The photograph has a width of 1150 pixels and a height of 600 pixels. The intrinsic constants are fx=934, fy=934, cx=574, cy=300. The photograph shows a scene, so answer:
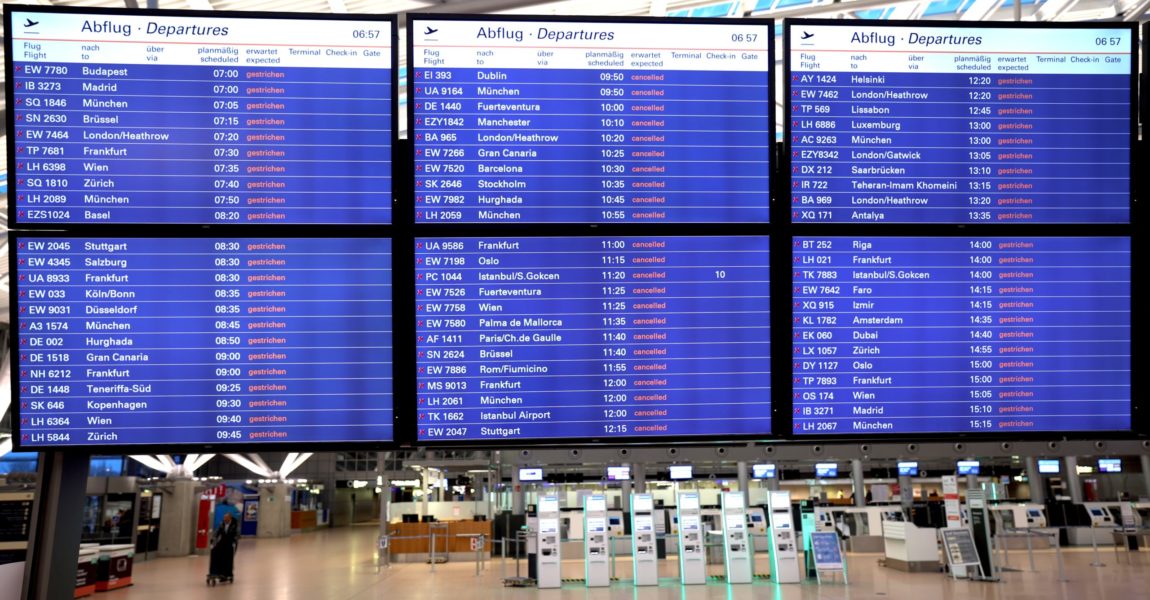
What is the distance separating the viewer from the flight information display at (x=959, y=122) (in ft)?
15.5

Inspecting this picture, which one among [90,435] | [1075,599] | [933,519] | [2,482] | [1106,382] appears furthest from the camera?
[2,482]

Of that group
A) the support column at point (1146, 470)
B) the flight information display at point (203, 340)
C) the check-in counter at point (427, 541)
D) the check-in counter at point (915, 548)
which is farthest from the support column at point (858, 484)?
the flight information display at point (203, 340)

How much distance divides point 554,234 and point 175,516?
25524 mm

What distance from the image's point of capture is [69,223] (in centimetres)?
440

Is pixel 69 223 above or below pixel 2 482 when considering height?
above

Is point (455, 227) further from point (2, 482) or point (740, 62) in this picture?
point (2, 482)

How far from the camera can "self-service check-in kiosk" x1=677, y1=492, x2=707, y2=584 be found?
55.7ft

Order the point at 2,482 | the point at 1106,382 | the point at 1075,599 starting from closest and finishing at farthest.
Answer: the point at 1106,382 → the point at 1075,599 → the point at 2,482

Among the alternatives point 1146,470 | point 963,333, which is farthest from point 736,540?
point 1146,470

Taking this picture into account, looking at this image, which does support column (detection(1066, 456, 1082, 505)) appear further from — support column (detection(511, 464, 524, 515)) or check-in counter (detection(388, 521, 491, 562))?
check-in counter (detection(388, 521, 491, 562))

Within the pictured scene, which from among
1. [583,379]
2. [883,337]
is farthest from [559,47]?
[883,337]

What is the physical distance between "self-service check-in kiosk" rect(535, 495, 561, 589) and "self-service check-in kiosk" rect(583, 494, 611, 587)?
20.4 inches

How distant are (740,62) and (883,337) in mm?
1558

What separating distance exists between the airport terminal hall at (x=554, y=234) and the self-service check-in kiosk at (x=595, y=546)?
41.1ft
